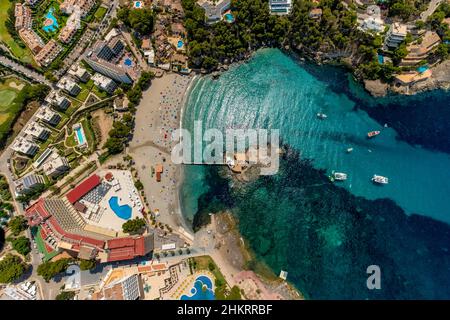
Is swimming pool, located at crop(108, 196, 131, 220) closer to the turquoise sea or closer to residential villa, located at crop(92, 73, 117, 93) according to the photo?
the turquoise sea

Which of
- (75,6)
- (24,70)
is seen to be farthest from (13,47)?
(75,6)

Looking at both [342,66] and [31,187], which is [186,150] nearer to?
[31,187]

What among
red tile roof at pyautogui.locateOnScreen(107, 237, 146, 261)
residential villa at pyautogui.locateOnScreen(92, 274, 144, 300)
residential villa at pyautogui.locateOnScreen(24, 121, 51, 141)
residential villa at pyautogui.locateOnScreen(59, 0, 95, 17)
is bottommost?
residential villa at pyautogui.locateOnScreen(92, 274, 144, 300)

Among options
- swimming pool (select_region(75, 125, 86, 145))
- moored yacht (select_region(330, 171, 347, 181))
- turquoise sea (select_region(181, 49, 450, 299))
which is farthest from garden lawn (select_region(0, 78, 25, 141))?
moored yacht (select_region(330, 171, 347, 181))

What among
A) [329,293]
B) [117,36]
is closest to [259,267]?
[329,293]
